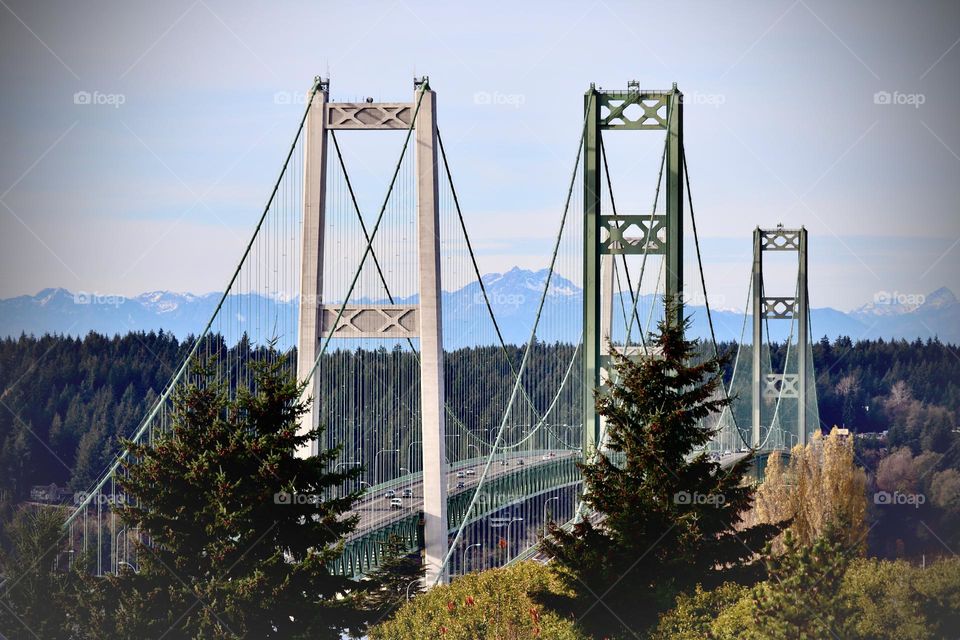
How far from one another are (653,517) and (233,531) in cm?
795

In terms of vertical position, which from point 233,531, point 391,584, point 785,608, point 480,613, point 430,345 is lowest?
point 480,613

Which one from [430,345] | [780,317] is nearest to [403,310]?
[430,345]

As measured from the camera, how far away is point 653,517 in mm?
33219

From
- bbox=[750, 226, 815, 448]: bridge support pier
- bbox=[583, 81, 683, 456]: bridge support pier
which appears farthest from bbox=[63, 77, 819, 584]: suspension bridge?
bbox=[750, 226, 815, 448]: bridge support pier

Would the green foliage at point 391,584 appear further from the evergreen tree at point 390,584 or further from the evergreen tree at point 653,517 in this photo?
the evergreen tree at point 653,517

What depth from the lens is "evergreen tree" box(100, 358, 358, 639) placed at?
32.6 meters

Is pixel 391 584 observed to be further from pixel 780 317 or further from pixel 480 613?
pixel 780 317

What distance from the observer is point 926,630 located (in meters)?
40.9

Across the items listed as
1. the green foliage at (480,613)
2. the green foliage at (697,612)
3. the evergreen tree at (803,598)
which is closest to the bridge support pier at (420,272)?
the green foliage at (480,613)

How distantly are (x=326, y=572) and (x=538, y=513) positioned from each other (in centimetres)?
4175

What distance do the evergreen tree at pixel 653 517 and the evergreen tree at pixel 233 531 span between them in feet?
15.0

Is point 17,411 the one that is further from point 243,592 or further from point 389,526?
point 243,592

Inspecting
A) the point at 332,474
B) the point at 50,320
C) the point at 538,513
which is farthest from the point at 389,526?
the point at 50,320

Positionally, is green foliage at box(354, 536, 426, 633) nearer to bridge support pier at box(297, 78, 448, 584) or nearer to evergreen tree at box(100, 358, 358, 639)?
bridge support pier at box(297, 78, 448, 584)
